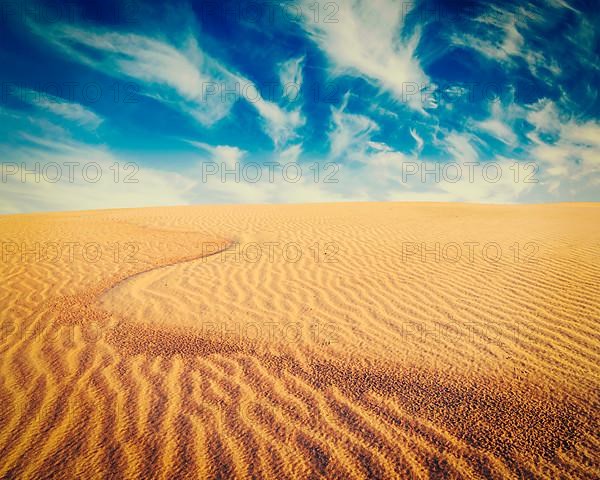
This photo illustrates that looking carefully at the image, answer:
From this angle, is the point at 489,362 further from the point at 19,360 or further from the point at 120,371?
the point at 19,360

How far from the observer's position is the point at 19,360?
4.03m

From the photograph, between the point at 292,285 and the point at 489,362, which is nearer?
the point at 489,362

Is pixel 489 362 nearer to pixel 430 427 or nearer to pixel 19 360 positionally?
pixel 430 427

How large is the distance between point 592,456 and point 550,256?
7285 millimetres

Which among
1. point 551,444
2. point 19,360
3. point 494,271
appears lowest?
point 19,360

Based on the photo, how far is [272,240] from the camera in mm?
11422

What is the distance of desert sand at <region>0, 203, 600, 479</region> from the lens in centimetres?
249

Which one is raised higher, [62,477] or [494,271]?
[494,271]

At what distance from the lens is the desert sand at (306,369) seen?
8.18 ft

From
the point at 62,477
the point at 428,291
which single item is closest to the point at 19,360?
the point at 62,477

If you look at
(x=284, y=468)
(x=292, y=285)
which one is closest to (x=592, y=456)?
(x=284, y=468)

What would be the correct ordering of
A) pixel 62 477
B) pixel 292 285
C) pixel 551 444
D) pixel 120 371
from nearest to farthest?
pixel 62 477, pixel 551 444, pixel 120 371, pixel 292 285

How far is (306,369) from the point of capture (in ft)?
12.3

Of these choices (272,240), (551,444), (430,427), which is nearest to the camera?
(551,444)
